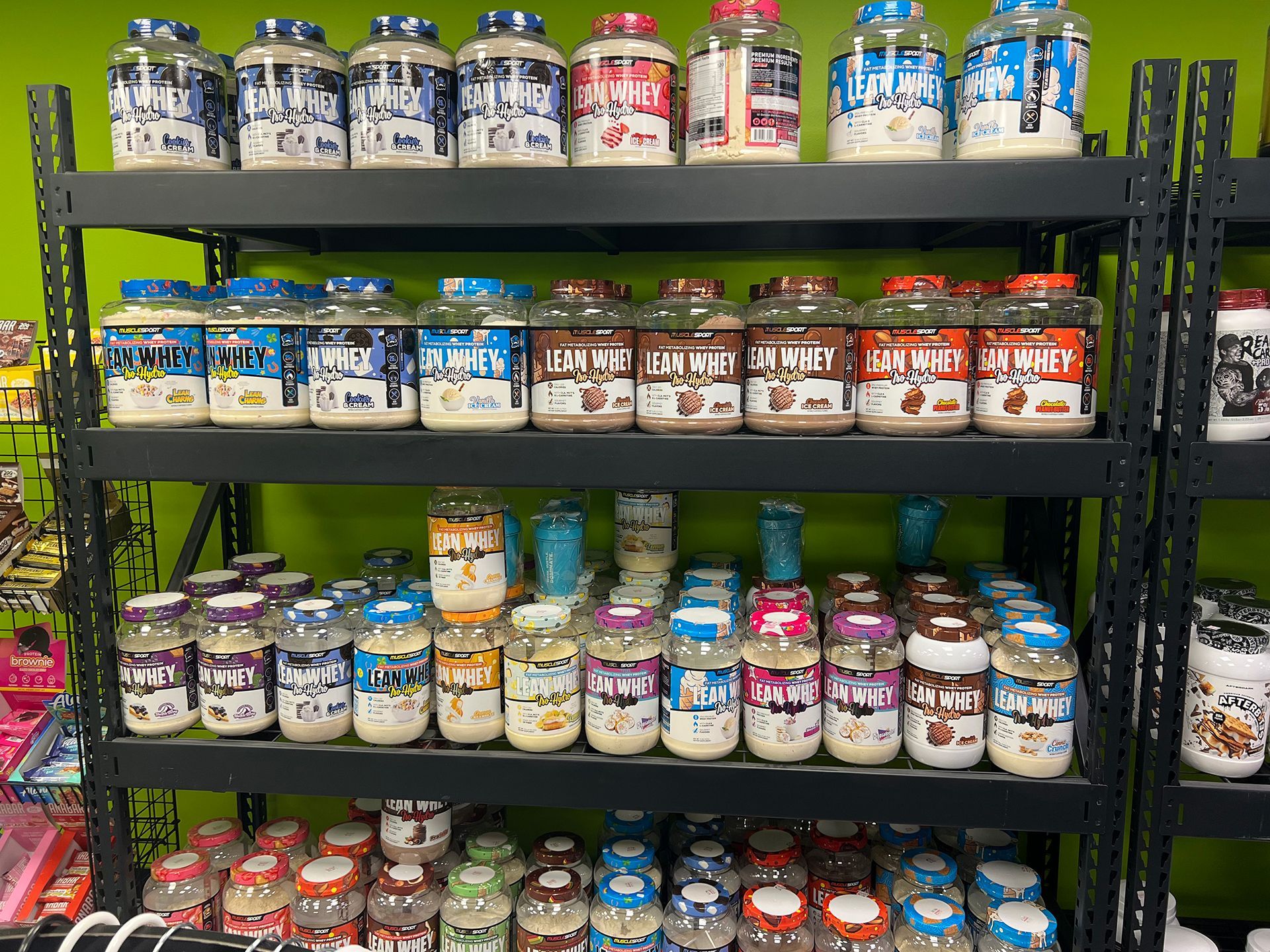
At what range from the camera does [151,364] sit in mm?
1358

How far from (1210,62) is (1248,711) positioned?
3.23 ft

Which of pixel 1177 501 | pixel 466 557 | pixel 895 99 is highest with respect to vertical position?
pixel 895 99

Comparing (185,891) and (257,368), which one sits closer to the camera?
(257,368)

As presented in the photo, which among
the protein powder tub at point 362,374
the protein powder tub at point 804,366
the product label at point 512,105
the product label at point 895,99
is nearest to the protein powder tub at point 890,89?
the product label at point 895,99

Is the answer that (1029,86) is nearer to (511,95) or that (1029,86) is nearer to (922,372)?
(922,372)

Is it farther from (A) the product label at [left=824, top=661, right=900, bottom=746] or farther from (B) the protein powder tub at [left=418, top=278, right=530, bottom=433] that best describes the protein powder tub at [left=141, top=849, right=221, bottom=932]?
(A) the product label at [left=824, top=661, right=900, bottom=746]

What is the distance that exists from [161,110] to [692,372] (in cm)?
92

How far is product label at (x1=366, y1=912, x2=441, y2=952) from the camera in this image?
1444 millimetres

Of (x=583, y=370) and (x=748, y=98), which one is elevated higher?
(x=748, y=98)

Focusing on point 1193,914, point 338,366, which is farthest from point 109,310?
point 1193,914

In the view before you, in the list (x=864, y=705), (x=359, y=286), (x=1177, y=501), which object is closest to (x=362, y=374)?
(x=359, y=286)

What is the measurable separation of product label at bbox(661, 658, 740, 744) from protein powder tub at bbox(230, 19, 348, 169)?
978 mm

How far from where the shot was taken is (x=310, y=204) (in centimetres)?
125

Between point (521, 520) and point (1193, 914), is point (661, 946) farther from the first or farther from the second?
point (1193, 914)
